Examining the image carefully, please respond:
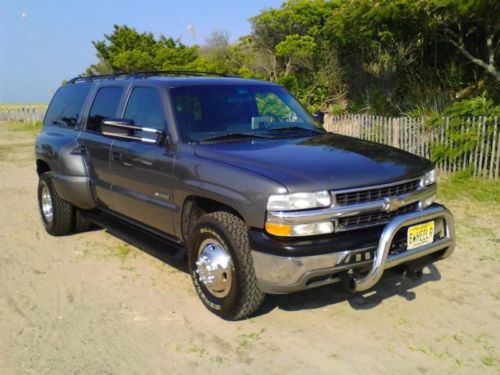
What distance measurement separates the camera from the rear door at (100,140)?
5.21 meters

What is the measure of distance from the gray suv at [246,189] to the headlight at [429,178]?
11 mm

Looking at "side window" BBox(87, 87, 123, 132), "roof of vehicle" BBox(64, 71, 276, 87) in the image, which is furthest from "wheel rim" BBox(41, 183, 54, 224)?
"roof of vehicle" BBox(64, 71, 276, 87)

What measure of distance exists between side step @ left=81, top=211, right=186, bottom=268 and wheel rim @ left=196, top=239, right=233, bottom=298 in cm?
37

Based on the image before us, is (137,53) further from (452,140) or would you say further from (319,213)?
(319,213)

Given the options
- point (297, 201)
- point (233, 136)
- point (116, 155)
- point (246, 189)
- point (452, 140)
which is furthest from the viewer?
point (452, 140)

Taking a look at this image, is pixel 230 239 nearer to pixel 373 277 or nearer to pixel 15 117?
pixel 373 277

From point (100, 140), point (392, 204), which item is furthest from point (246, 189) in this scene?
point (100, 140)

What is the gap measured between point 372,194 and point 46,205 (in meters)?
4.56

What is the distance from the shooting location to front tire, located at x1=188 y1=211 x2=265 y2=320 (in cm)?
363

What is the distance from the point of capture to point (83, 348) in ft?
11.9

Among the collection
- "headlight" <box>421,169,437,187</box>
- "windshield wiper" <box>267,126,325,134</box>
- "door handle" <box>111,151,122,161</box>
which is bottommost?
"headlight" <box>421,169,437,187</box>

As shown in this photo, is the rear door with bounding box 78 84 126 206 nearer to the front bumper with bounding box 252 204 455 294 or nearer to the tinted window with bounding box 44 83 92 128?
the tinted window with bounding box 44 83 92 128

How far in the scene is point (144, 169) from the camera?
4.61m

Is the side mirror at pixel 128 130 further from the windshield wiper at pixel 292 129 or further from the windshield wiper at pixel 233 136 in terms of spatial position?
the windshield wiper at pixel 292 129
